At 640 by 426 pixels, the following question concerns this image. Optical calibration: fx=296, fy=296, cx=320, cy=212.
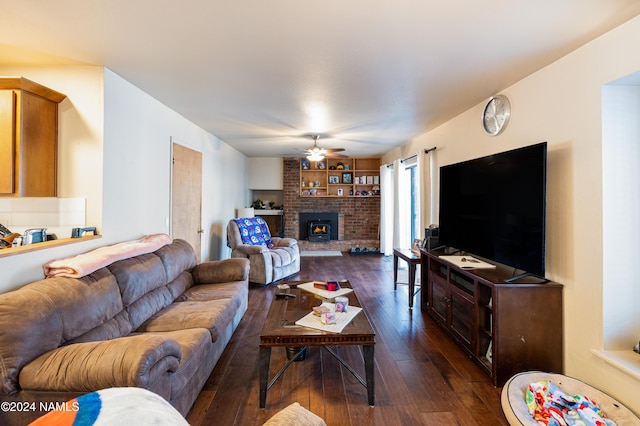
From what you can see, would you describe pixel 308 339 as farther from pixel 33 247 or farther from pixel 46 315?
pixel 33 247

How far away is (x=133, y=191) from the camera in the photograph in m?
2.82

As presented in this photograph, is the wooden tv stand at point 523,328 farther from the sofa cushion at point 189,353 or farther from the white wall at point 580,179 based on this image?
the sofa cushion at point 189,353

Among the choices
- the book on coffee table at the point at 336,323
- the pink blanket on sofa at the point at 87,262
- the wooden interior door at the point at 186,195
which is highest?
the wooden interior door at the point at 186,195

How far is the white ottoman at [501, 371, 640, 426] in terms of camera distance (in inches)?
63.4

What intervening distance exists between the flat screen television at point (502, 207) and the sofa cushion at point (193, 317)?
232cm

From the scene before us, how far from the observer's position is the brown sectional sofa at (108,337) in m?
1.33

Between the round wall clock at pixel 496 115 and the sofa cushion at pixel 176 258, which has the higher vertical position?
the round wall clock at pixel 496 115

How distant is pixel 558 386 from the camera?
6.28ft

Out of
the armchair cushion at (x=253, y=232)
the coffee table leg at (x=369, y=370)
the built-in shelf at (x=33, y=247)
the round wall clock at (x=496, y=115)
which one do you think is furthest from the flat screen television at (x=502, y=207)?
the built-in shelf at (x=33, y=247)

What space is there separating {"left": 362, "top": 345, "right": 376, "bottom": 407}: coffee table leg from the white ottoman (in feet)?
2.46

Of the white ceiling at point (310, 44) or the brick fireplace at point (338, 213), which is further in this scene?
the brick fireplace at point (338, 213)

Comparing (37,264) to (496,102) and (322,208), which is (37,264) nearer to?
(496,102)

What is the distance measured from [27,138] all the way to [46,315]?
1.47 metres

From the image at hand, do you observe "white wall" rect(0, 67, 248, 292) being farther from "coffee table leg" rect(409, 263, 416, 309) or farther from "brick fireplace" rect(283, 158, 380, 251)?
"brick fireplace" rect(283, 158, 380, 251)
